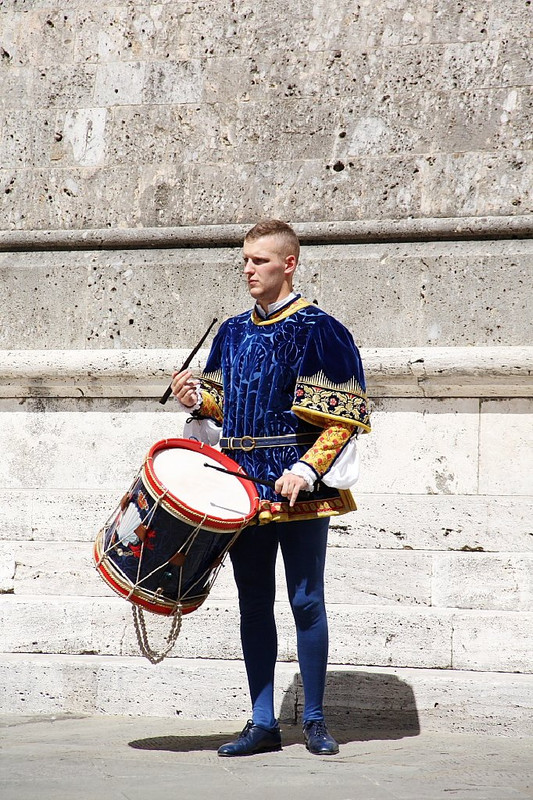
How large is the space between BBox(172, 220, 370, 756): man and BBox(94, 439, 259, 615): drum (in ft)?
0.43

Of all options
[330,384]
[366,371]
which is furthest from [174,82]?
[330,384]

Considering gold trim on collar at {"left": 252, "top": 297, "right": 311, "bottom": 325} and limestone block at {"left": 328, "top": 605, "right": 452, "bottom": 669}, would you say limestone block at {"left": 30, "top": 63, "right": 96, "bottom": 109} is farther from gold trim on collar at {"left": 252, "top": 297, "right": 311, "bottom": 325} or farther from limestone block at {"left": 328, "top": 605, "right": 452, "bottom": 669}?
limestone block at {"left": 328, "top": 605, "right": 452, "bottom": 669}

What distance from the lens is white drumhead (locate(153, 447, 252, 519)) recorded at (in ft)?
10.8

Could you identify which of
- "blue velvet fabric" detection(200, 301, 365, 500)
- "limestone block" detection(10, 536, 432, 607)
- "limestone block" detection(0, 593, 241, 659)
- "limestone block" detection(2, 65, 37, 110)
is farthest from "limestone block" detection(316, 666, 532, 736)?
"limestone block" detection(2, 65, 37, 110)

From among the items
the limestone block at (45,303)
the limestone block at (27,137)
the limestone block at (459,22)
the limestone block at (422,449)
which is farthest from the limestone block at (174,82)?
the limestone block at (422,449)

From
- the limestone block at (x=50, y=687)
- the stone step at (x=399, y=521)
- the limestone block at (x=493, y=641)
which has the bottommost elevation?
the limestone block at (x=50, y=687)

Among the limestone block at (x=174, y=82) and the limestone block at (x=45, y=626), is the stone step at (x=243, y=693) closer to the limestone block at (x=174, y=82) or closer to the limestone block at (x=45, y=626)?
the limestone block at (x=45, y=626)

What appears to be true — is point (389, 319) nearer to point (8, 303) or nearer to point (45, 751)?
point (8, 303)

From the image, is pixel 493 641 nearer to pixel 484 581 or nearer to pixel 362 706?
pixel 484 581

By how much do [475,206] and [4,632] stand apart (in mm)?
2703

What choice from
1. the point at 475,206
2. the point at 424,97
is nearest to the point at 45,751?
the point at 475,206

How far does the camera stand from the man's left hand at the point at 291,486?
328 centimetres

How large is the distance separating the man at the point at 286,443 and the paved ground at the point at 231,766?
18 cm

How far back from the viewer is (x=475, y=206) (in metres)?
4.87
